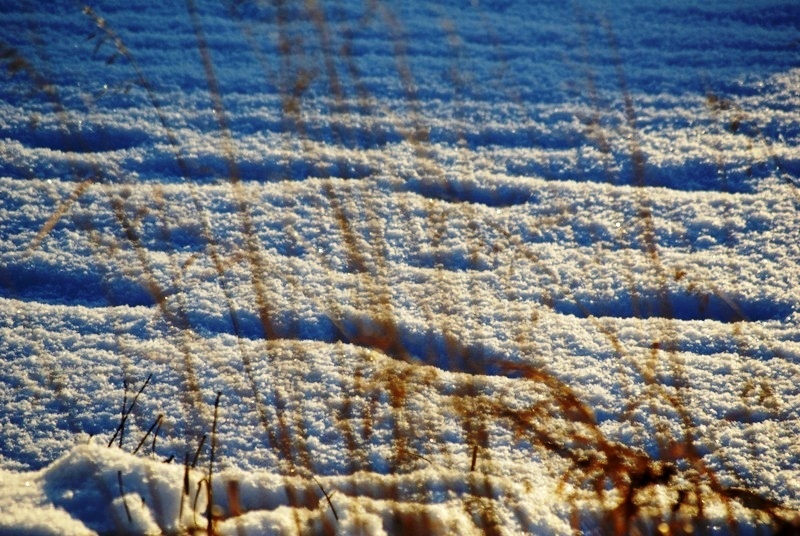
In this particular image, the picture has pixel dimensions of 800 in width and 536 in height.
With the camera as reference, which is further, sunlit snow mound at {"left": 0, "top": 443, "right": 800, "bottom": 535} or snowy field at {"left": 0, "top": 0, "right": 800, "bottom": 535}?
snowy field at {"left": 0, "top": 0, "right": 800, "bottom": 535}

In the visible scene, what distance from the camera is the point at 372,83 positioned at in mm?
2236

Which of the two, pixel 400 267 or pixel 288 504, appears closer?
pixel 288 504

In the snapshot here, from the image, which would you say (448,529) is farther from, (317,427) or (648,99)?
(648,99)

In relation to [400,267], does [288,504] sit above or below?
below

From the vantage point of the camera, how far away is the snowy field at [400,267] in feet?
3.98

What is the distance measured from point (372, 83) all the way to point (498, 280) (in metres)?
0.91

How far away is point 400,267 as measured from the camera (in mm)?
1668

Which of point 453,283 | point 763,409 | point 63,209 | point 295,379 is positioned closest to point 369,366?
point 295,379

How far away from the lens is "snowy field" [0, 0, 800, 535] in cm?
121

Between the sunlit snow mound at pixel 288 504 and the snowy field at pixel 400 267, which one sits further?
the snowy field at pixel 400 267

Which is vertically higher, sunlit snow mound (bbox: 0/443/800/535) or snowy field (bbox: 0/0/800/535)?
snowy field (bbox: 0/0/800/535)

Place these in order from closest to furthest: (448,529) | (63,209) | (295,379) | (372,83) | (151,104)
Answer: (448,529) → (295,379) → (63,209) → (151,104) → (372,83)

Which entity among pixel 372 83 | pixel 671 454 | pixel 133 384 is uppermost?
pixel 372 83

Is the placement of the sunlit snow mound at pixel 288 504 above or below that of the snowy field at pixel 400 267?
below
